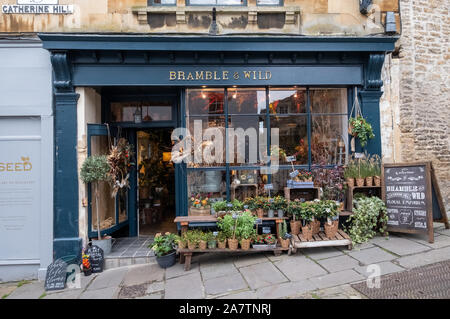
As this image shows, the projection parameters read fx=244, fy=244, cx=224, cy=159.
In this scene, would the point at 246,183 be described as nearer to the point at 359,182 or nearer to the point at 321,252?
the point at 321,252

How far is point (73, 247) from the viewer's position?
5.31 meters

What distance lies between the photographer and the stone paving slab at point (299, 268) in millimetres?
4152

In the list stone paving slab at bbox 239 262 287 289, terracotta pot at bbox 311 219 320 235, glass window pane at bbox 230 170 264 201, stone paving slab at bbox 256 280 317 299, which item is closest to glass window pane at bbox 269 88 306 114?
glass window pane at bbox 230 170 264 201

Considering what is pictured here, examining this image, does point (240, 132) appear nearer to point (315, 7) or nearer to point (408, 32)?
point (315, 7)

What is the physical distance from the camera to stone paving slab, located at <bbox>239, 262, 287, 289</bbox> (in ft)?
13.3

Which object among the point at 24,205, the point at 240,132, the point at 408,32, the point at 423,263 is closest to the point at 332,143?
the point at 240,132

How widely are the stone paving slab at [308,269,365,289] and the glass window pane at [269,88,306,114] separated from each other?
3682 millimetres

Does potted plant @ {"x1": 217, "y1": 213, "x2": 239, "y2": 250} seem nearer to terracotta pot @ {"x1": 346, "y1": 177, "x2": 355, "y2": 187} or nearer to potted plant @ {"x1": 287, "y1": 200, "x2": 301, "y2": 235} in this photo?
potted plant @ {"x1": 287, "y1": 200, "x2": 301, "y2": 235}

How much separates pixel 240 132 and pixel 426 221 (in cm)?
429

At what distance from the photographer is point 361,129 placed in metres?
5.65

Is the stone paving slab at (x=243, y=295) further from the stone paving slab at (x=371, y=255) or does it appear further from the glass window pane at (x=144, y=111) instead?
the glass window pane at (x=144, y=111)

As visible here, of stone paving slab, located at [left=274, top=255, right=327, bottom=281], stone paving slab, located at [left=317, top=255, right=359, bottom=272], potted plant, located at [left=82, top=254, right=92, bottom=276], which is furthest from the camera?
potted plant, located at [left=82, top=254, right=92, bottom=276]

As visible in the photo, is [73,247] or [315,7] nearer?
[73,247]

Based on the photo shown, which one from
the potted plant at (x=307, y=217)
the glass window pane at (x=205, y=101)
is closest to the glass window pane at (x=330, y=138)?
the potted plant at (x=307, y=217)
